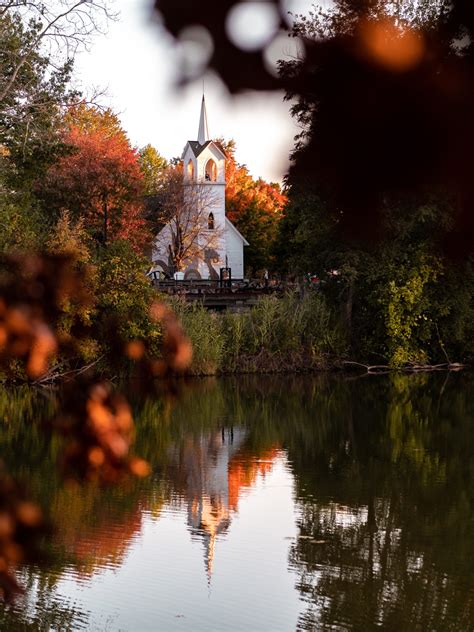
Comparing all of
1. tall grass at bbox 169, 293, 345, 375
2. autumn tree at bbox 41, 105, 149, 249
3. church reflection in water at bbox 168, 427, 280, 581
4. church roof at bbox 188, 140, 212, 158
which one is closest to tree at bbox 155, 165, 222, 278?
autumn tree at bbox 41, 105, 149, 249

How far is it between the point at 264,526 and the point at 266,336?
1528cm

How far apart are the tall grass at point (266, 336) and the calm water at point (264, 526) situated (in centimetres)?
479

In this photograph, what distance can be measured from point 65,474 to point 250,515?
33.8ft

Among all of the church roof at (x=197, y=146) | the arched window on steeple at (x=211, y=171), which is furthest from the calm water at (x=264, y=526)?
the church roof at (x=197, y=146)

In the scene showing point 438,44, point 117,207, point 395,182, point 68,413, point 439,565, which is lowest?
point 439,565

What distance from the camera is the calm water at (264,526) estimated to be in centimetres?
799

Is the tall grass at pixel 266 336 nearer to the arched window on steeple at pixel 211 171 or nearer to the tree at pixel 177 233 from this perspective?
the tree at pixel 177 233

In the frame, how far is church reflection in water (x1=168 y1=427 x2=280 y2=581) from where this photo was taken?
1131 centimetres

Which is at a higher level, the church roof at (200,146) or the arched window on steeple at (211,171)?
the arched window on steeple at (211,171)

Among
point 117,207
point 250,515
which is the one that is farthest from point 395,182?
point 117,207

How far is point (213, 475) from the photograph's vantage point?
14055mm

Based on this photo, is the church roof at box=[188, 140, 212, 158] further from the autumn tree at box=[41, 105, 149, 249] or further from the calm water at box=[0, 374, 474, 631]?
the autumn tree at box=[41, 105, 149, 249]

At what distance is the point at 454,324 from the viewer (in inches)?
1085

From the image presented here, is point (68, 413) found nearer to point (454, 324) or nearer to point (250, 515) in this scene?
point (250, 515)
